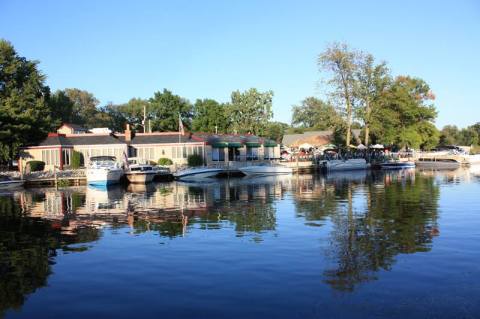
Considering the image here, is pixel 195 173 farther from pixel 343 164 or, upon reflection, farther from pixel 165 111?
pixel 165 111

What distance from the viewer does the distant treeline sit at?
62469 millimetres

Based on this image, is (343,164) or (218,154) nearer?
(218,154)

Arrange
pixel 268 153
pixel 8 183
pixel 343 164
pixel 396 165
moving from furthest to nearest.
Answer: pixel 396 165 → pixel 268 153 → pixel 343 164 → pixel 8 183

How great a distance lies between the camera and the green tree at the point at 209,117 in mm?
94938

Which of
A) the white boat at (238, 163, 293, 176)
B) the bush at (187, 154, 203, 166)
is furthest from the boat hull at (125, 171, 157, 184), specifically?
the white boat at (238, 163, 293, 176)

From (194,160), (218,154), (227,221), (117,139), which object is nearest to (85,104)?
(117,139)

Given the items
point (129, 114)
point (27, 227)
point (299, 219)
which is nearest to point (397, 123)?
point (129, 114)

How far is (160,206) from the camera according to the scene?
96.7 ft

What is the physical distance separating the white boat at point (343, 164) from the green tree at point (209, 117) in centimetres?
3314

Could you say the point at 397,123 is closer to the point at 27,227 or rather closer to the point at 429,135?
the point at 429,135

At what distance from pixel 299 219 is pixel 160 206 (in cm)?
1016

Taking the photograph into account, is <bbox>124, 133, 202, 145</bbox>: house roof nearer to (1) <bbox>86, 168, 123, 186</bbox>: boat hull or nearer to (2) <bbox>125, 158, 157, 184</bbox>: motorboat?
(2) <bbox>125, 158, 157, 184</bbox>: motorboat

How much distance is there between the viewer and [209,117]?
95.6 m

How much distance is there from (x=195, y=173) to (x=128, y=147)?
445 inches
